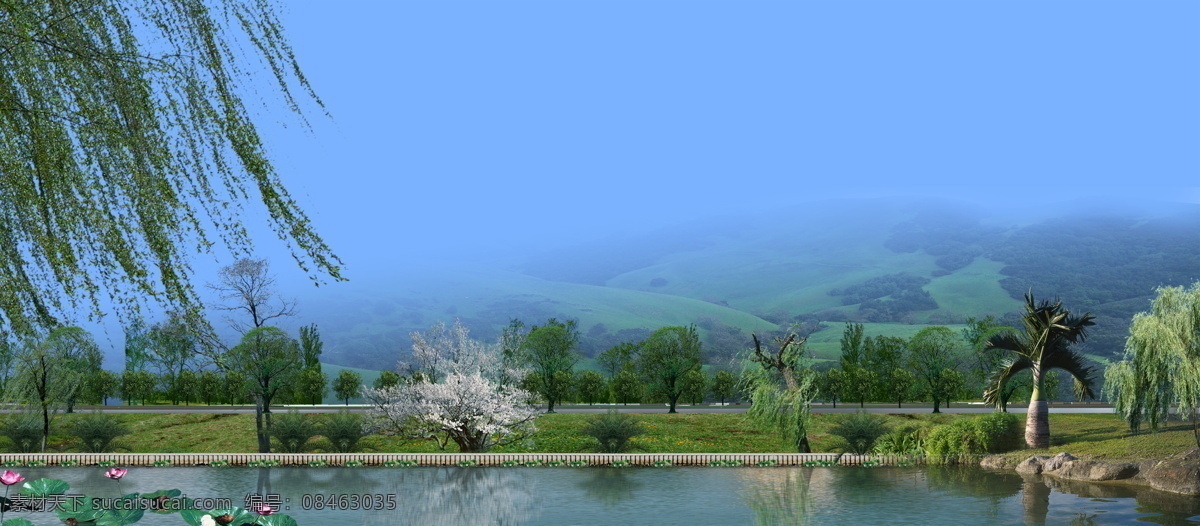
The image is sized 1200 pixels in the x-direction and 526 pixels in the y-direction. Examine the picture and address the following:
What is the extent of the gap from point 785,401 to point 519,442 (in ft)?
32.7

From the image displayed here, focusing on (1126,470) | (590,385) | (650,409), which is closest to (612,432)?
(650,409)

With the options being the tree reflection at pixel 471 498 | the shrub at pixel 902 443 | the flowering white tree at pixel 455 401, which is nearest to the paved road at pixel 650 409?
the shrub at pixel 902 443

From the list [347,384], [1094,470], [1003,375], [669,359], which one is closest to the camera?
[1094,470]

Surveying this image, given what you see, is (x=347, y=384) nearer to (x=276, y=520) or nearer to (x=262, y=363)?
(x=262, y=363)

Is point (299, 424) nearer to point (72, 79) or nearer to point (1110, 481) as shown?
point (1110, 481)

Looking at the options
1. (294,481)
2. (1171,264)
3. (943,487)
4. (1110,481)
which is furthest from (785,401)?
(1171,264)

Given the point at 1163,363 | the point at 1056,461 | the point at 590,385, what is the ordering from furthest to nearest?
the point at 590,385, the point at 1163,363, the point at 1056,461

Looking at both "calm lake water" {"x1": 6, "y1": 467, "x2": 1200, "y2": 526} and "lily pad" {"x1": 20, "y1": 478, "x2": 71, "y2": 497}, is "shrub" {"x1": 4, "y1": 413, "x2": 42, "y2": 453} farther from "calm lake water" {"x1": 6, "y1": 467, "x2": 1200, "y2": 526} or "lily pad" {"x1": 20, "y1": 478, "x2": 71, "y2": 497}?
"lily pad" {"x1": 20, "y1": 478, "x2": 71, "y2": 497}

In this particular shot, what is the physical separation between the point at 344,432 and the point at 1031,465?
23.0 m

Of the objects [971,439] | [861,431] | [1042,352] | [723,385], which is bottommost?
[971,439]

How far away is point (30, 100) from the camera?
22.3 feet

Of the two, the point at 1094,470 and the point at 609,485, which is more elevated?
the point at 609,485

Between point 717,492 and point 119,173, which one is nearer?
point 119,173

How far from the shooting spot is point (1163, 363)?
2828 cm
